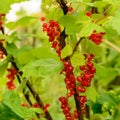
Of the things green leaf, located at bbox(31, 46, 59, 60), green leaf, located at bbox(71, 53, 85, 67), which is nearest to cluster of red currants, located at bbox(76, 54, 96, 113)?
green leaf, located at bbox(71, 53, 85, 67)

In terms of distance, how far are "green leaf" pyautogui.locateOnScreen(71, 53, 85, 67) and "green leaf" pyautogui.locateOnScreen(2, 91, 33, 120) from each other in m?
0.24

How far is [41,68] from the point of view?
141 cm

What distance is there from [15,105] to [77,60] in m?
0.28

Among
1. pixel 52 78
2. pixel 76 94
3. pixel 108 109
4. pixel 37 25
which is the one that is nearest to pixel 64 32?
pixel 76 94

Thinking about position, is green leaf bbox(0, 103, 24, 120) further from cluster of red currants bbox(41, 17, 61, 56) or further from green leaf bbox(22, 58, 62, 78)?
cluster of red currants bbox(41, 17, 61, 56)

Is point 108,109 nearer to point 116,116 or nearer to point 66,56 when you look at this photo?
point 116,116

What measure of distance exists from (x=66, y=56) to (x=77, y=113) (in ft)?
0.85

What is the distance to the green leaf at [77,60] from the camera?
1372 millimetres

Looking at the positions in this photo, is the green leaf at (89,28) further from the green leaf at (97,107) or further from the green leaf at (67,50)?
the green leaf at (97,107)

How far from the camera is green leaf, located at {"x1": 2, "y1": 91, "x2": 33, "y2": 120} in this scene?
136cm

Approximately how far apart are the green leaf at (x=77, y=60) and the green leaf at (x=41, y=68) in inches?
2.4

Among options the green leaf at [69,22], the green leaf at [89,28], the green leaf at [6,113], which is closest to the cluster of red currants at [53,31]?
the green leaf at [69,22]

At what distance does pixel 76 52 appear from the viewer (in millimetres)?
1422

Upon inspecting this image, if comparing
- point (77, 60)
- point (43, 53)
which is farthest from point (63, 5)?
point (43, 53)
